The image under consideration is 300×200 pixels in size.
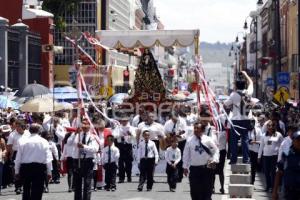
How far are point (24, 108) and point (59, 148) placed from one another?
4308 millimetres

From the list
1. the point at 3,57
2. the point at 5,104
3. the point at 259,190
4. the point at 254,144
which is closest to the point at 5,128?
the point at 254,144

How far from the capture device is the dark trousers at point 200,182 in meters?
16.7

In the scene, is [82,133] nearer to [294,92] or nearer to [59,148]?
[59,148]

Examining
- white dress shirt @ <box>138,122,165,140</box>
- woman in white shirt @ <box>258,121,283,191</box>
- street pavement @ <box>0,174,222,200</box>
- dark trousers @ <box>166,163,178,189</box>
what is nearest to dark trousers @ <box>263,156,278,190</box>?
woman in white shirt @ <box>258,121,283,191</box>

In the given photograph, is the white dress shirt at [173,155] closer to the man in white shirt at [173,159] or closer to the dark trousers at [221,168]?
the man in white shirt at [173,159]

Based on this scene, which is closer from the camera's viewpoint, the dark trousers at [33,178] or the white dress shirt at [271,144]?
the dark trousers at [33,178]

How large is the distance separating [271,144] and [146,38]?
11.2m

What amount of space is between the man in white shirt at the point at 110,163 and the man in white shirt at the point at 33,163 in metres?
5.51

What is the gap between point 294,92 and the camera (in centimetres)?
7112

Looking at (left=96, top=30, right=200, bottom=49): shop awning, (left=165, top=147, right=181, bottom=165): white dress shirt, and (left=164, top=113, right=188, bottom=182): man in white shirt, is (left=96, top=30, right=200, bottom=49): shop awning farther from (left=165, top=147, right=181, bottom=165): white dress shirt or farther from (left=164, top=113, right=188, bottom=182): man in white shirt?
(left=165, top=147, right=181, bottom=165): white dress shirt

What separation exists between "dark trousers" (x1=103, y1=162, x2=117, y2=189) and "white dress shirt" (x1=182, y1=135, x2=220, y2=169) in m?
6.44

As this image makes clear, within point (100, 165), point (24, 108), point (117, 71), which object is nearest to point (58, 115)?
point (24, 108)

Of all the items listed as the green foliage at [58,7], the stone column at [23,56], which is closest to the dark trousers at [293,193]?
the stone column at [23,56]

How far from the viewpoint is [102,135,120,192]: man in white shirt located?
2336cm
